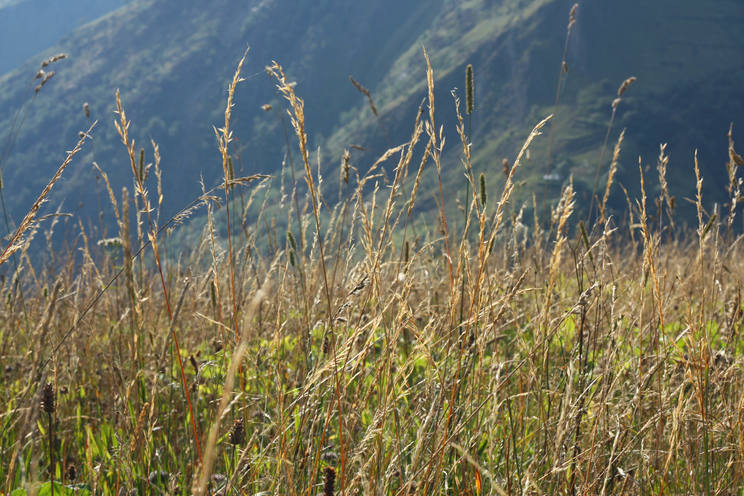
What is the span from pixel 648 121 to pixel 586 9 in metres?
45.8

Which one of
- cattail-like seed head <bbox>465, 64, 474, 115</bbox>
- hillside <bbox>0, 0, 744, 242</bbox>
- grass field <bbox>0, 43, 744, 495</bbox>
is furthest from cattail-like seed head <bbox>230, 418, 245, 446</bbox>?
hillside <bbox>0, 0, 744, 242</bbox>

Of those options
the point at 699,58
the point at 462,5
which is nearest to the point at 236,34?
the point at 462,5

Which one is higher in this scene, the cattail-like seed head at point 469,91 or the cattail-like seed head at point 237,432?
the cattail-like seed head at point 469,91

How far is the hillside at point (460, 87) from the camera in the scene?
114 metres

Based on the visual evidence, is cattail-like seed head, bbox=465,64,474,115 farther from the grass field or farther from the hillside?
the hillside

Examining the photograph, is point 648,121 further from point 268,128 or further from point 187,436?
point 187,436

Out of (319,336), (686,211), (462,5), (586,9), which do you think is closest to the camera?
(319,336)

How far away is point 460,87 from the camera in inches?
6176

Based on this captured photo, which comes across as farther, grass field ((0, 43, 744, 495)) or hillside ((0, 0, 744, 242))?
hillside ((0, 0, 744, 242))

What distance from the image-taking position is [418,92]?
153 metres

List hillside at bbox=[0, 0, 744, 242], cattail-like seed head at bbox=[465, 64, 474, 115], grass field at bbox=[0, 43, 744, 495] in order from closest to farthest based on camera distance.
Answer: grass field at bbox=[0, 43, 744, 495], cattail-like seed head at bbox=[465, 64, 474, 115], hillside at bbox=[0, 0, 744, 242]

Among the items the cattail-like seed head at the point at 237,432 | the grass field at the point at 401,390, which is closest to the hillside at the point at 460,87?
the grass field at the point at 401,390

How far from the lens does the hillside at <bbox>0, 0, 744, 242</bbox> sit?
113625mm

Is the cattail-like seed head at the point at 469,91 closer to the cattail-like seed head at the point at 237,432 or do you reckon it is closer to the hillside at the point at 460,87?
the cattail-like seed head at the point at 237,432
